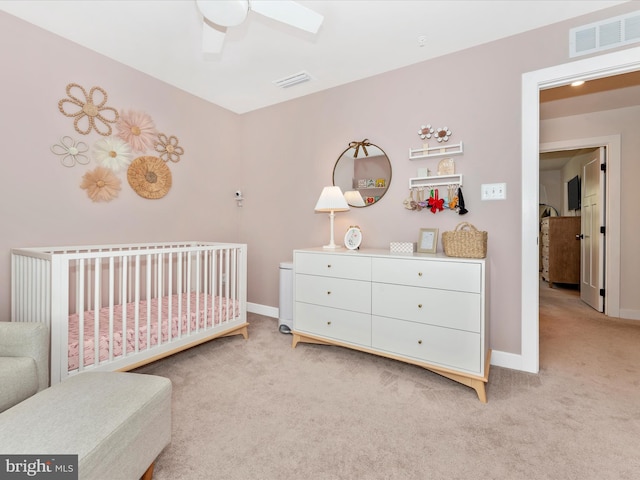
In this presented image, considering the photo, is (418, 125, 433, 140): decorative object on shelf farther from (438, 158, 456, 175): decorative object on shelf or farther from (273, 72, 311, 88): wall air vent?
(273, 72, 311, 88): wall air vent

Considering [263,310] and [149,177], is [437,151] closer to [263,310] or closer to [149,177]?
[263,310]

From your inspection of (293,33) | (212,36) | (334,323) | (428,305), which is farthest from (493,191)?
(212,36)

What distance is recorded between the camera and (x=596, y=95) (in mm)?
2941

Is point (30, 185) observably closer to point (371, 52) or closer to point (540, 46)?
point (371, 52)

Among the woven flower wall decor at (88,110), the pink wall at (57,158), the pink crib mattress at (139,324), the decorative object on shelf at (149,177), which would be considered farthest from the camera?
the decorative object on shelf at (149,177)

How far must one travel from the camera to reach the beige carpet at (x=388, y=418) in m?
1.26

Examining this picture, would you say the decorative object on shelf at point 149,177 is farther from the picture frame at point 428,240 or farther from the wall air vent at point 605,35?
the wall air vent at point 605,35

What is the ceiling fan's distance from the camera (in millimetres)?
1409

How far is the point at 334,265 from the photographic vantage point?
2.31 m

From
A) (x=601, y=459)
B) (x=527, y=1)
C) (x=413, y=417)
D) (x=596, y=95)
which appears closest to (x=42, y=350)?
(x=413, y=417)

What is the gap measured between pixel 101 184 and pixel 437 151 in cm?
276

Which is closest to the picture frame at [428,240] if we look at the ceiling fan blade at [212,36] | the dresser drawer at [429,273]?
the dresser drawer at [429,273]

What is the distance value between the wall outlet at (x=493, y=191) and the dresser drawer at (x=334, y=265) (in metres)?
1.00

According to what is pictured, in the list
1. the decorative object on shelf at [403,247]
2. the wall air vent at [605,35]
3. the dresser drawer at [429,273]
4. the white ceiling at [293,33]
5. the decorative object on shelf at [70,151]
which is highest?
the white ceiling at [293,33]
